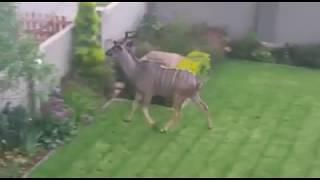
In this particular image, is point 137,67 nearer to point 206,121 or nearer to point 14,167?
point 206,121

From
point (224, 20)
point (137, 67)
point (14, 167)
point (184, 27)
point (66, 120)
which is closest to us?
point (14, 167)

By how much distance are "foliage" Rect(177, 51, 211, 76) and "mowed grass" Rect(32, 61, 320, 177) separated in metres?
0.35

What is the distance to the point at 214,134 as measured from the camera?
41.2 ft

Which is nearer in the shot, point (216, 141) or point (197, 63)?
point (216, 141)

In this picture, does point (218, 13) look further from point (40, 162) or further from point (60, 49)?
point (40, 162)

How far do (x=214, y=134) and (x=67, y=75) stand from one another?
117 inches

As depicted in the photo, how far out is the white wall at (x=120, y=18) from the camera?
15344mm

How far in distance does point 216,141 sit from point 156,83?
4.35 ft

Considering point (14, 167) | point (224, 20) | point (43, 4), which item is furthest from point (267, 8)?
point (14, 167)

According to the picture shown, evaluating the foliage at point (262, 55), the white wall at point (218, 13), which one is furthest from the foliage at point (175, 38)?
the foliage at point (262, 55)

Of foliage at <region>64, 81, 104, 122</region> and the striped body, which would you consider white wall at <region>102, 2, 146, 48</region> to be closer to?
foliage at <region>64, 81, 104, 122</region>

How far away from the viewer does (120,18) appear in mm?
16234

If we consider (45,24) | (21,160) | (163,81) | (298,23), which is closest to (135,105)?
(163,81)

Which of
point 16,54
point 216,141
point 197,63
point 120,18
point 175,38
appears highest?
point 16,54
